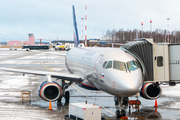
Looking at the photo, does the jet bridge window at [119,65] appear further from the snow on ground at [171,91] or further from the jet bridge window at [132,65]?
the snow on ground at [171,91]

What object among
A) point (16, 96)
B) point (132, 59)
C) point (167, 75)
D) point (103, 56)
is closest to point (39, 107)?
point (16, 96)

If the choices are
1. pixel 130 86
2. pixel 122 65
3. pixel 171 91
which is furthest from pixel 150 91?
pixel 171 91

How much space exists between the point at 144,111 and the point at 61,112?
5457 millimetres

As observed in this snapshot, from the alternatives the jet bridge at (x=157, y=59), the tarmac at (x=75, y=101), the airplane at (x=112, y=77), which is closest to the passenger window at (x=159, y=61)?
the jet bridge at (x=157, y=59)

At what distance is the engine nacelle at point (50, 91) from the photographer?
1831cm

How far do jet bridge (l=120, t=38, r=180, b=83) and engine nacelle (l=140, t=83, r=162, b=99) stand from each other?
217 cm

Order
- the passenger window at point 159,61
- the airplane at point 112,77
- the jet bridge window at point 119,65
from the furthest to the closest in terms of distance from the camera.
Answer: the passenger window at point 159,61
the jet bridge window at point 119,65
the airplane at point 112,77

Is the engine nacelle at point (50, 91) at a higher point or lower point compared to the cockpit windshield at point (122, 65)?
lower

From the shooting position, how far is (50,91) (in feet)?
62.8

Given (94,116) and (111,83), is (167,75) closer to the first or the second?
(111,83)

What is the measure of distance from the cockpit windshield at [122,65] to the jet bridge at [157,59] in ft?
2.56

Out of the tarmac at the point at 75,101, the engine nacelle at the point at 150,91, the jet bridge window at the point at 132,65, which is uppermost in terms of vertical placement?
the jet bridge window at the point at 132,65

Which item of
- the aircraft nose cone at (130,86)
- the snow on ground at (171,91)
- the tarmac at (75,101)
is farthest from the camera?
the snow on ground at (171,91)

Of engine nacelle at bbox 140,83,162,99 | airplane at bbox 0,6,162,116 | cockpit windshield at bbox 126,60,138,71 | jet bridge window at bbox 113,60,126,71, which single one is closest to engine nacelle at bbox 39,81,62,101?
airplane at bbox 0,6,162,116
